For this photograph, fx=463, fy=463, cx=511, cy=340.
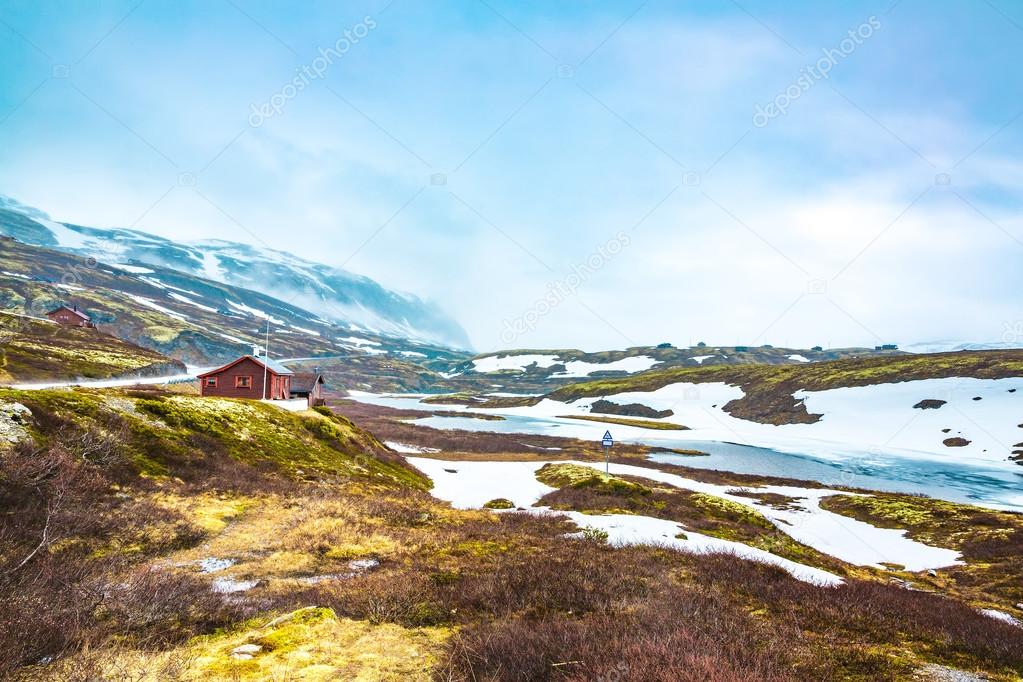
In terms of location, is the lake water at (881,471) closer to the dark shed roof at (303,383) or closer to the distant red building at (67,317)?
the dark shed roof at (303,383)

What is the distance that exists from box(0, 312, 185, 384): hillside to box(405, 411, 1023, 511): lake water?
Result: 69250 mm

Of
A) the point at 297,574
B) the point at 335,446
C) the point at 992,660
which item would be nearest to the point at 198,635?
the point at 297,574

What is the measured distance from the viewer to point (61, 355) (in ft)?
181

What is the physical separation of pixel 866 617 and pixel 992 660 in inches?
75.9

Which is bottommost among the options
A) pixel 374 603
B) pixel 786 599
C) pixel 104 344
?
pixel 786 599

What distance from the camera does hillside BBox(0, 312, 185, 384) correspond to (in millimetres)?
45781

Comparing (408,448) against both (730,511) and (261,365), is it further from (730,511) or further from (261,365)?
(730,511)

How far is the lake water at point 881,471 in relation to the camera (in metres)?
45.9

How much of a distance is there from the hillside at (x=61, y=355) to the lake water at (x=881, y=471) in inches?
2726

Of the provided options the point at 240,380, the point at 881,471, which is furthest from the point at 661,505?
the point at 881,471

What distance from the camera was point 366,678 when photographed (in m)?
5.95

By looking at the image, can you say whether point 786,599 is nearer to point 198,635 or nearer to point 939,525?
point 198,635

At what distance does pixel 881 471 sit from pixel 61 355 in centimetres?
Result: 10120

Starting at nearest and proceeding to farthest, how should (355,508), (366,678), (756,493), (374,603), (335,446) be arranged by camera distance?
(366,678), (374,603), (355,508), (335,446), (756,493)
